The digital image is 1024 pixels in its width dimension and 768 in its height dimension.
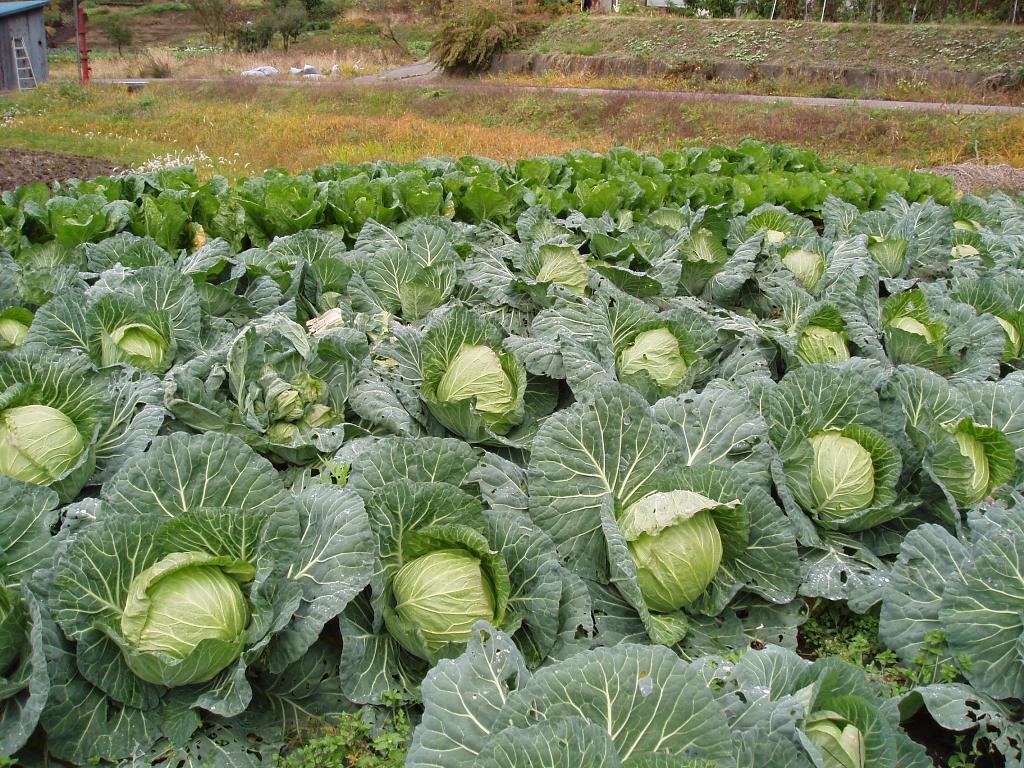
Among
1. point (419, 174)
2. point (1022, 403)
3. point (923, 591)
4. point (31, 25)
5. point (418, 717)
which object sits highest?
point (31, 25)

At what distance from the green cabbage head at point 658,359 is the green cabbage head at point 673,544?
49.8 inches

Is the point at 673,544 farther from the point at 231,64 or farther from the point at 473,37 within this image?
the point at 231,64

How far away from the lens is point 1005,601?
8.31 feet

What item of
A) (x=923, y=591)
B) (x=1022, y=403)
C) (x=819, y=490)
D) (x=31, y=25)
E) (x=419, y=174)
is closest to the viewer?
(x=923, y=591)

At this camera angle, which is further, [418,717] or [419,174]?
[419,174]

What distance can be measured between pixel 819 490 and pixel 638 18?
3360 centimetres

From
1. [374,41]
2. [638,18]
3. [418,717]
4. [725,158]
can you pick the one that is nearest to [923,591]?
[418,717]

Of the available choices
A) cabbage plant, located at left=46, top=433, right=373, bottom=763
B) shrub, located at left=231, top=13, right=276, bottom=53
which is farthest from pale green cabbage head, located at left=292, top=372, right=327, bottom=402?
shrub, located at left=231, top=13, right=276, bottom=53

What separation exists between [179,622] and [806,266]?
4949mm

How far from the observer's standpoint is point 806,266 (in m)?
5.51

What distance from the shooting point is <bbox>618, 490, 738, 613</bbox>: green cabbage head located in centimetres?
263

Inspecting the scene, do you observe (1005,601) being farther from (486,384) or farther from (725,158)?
(725,158)

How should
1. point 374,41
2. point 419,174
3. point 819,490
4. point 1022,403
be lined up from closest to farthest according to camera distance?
point 819,490 < point 1022,403 < point 419,174 < point 374,41

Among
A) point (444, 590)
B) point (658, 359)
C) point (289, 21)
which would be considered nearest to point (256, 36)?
point (289, 21)
